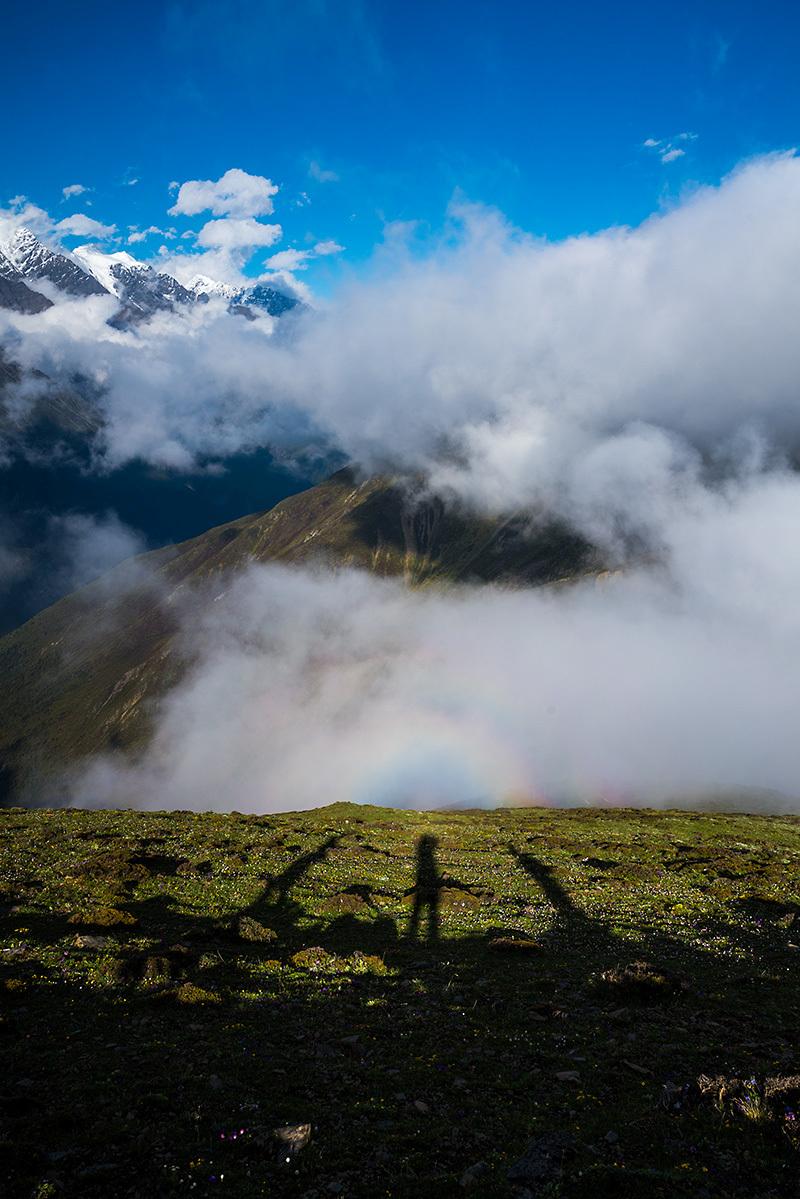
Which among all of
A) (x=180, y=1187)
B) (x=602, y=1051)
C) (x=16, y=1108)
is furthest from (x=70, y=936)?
(x=602, y=1051)

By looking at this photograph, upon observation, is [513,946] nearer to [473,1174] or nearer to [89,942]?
[473,1174]

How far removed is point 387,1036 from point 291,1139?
18.0 ft

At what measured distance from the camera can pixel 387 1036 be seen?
14.7 metres

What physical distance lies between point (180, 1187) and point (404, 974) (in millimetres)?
12296

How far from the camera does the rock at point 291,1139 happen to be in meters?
9.55

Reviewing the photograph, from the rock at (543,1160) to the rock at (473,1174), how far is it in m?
0.41

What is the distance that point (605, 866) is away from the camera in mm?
42688

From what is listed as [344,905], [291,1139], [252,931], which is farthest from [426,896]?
[291,1139]

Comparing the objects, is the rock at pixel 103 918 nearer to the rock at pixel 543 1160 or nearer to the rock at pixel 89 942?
the rock at pixel 89 942

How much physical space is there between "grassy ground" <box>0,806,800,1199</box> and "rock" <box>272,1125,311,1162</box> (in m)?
0.04

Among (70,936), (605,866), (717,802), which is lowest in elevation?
(717,802)

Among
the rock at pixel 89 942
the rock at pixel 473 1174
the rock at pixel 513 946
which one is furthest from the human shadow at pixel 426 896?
the rock at pixel 473 1174

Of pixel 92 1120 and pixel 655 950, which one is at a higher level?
pixel 92 1120

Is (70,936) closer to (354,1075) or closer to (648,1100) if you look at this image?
(354,1075)
